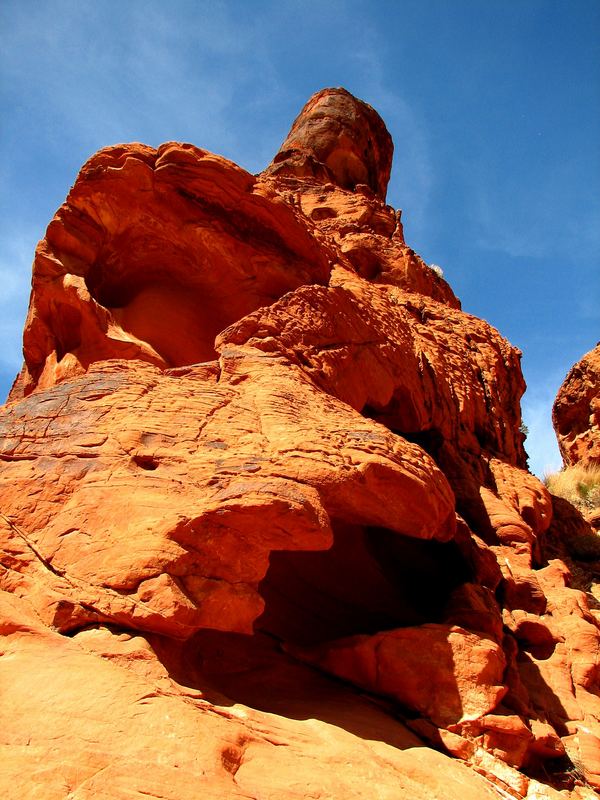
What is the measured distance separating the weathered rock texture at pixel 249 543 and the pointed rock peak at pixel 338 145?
893 cm

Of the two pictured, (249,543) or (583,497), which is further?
(583,497)

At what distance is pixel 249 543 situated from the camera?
4.39m

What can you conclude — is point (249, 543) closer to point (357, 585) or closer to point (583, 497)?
point (357, 585)

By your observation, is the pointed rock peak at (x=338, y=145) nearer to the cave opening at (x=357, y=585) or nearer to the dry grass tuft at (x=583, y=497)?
the dry grass tuft at (x=583, y=497)

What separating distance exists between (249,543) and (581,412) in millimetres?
20894

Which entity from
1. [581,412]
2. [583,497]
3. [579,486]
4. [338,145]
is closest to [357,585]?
[583,497]

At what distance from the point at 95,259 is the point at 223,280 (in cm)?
194

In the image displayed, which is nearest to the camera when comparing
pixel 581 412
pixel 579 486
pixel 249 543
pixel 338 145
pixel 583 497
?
pixel 249 543

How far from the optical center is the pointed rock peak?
734 inches

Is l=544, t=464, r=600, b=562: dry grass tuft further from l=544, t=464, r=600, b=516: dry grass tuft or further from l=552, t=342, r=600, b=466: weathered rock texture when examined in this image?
l=552, t=342, r=600, b=466: weathered rock texture

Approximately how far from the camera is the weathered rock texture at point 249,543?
3.40 meters

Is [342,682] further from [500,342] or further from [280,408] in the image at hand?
[500,342]

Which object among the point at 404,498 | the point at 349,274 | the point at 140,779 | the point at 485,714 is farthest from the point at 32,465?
the point at 349,274

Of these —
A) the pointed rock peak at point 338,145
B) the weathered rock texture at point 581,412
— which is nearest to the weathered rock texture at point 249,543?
the pointed rock peak at point 338,145
